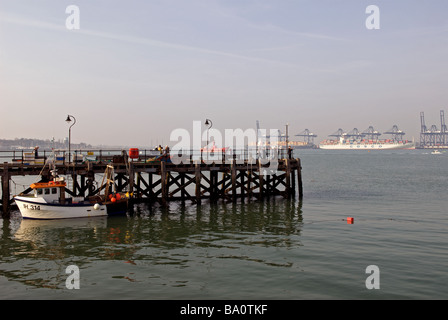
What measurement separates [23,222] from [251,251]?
18.3 metres

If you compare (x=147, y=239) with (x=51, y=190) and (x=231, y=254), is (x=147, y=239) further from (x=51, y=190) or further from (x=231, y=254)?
(x=51, y=190)

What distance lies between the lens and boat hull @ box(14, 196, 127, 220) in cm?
2947

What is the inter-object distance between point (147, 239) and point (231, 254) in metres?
6.36

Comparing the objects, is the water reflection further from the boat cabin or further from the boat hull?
the boat cabin

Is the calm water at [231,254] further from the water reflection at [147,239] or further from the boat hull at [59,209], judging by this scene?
the boat hull at [59,209]

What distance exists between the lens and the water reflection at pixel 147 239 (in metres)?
19.6

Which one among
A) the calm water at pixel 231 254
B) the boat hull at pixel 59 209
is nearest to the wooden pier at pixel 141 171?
the boat hull at pixel 59 209

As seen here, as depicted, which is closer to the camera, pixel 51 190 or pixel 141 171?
pixel 51 190

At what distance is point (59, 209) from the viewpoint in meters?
30.1

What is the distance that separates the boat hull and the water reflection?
61 cm

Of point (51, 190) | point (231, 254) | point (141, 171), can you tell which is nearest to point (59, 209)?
point (51, 190)

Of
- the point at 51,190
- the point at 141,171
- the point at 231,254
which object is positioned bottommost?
the point at 231,254

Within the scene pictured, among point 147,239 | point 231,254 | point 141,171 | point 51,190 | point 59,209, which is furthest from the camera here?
point 141,171

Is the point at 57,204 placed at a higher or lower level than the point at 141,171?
lower
